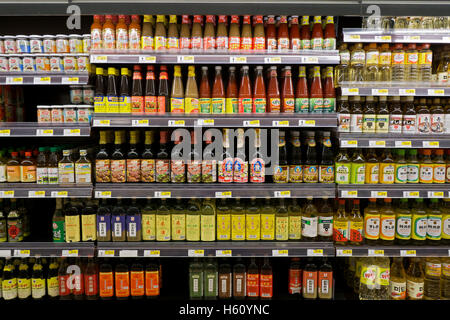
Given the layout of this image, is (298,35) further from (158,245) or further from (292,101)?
(158,245)

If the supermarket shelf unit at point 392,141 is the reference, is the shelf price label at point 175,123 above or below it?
above

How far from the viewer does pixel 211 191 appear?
8.44 ft

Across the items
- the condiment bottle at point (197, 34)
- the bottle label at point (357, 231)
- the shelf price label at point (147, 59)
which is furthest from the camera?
the bottle label at point (357, 231)

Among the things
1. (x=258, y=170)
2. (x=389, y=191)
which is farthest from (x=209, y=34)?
→ (x=389, y=191)

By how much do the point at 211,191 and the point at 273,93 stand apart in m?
0.87

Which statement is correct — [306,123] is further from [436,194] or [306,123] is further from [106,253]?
[106,253]

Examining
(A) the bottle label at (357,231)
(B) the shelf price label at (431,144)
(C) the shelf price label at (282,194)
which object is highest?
(B) the shelf price label at (431,144)

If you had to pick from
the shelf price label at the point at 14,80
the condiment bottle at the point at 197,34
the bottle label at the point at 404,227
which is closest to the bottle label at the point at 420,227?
the bottle label at the point at 404,227

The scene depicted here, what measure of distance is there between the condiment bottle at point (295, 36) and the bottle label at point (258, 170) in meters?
0.87

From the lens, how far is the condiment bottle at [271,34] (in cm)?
262

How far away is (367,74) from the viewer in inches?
107

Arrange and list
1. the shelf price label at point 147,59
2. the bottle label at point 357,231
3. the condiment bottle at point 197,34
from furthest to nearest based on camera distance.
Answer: the bottle label at point 357,231
the condiment bottle at point 197,34
the shelf price label at point 147,59

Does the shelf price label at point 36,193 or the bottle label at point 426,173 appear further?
the bottle label at point 426,173

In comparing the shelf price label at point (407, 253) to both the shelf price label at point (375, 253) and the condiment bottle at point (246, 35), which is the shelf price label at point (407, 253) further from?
the condiment bottle at point (246, 35)
